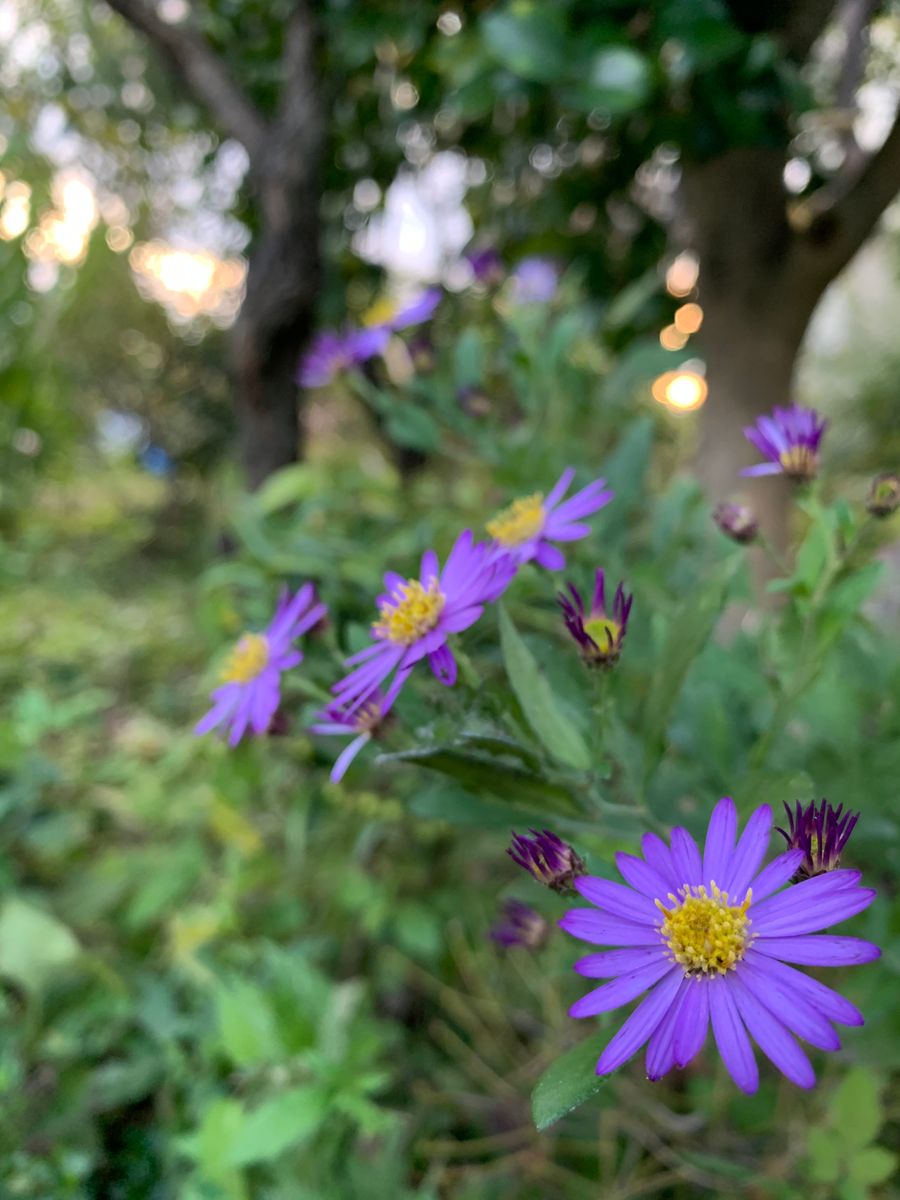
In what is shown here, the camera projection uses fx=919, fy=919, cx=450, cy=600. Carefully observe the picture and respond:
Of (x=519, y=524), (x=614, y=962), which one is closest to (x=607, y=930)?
(x=614, y=962)

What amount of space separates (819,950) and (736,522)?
26 centimetres

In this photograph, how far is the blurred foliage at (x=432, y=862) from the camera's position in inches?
18.7

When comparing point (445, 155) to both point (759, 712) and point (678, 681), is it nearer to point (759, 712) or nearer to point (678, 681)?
point (759, 712)

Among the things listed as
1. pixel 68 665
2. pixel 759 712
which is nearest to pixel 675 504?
pixel 759 712

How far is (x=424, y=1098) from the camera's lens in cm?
78

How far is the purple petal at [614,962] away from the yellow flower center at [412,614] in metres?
0.15

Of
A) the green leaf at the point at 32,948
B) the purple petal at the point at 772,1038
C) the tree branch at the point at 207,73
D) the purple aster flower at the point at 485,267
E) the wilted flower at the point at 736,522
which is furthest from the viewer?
the tree branch at the point at 207,73

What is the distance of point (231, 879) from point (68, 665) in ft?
1.86

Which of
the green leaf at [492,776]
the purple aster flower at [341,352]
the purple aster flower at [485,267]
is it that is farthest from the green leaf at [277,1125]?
the purple aster flower at [485,267]

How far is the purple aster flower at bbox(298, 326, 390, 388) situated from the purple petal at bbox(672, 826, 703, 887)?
58 centimetres

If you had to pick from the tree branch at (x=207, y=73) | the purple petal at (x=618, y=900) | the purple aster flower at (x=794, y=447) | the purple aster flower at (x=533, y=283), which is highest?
the tree branch at (x=207, y=73)

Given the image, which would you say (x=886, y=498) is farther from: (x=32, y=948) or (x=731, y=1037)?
(x=32, y=948)

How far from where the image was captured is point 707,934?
1.02ft

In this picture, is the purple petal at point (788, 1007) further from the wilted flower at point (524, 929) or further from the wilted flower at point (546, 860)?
the wilted flower at point (524, 929)
